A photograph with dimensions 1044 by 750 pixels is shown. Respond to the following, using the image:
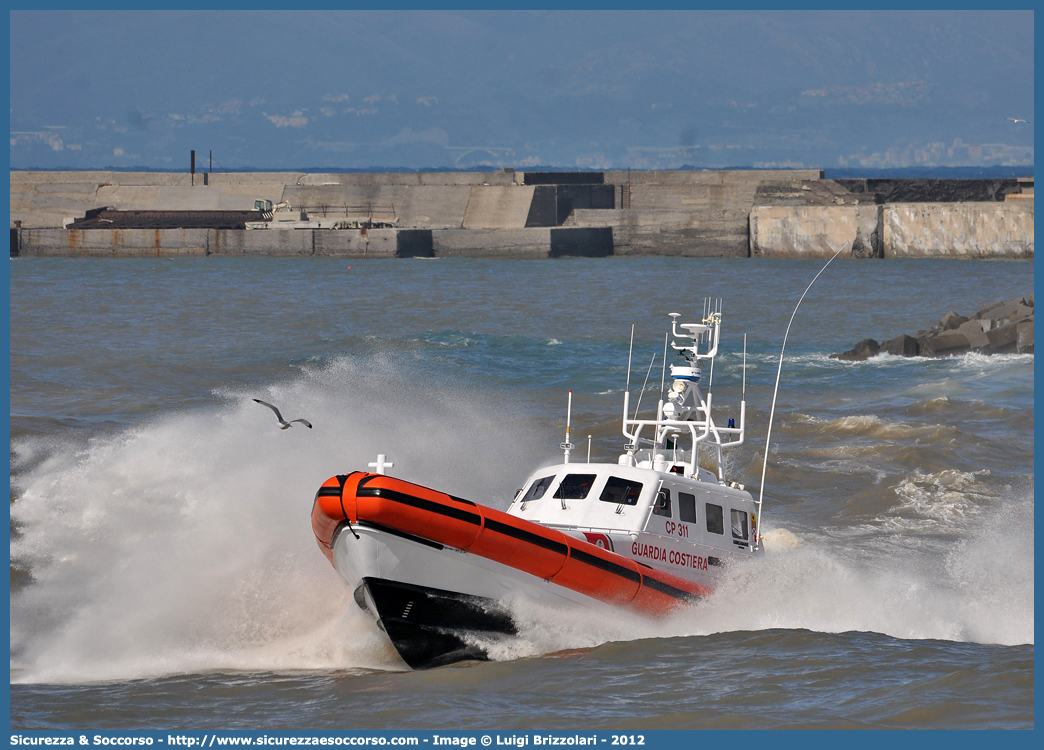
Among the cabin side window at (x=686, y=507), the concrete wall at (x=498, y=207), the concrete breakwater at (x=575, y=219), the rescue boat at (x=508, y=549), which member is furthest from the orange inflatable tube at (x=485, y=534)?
the concrete wall at (x=498, y=207)

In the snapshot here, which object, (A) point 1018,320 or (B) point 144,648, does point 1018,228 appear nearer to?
(A) point 1018,320

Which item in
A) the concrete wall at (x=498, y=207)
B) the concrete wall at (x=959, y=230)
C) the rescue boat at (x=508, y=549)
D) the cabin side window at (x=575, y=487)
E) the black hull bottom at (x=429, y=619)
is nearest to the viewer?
the rescue boat at (x=508, y=549)

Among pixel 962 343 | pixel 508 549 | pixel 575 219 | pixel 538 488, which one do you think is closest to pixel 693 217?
pixel 575 219

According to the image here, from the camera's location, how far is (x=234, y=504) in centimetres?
997

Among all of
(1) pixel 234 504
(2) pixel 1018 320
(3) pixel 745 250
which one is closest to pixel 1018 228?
(3) pixel 745 250

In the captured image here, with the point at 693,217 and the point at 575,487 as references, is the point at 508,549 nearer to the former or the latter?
the point at 575,487

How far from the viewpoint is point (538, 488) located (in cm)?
955

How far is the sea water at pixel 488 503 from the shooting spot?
23.5 feet

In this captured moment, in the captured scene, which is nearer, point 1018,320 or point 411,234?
point 1018,320

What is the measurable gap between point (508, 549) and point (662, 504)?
1.71 m

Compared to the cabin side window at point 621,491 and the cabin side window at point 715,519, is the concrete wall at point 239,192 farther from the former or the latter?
the cabin side window at point 621,491

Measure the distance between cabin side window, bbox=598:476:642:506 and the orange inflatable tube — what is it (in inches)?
25.1

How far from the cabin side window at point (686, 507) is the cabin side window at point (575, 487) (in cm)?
72

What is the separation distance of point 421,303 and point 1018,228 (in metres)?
27.3
